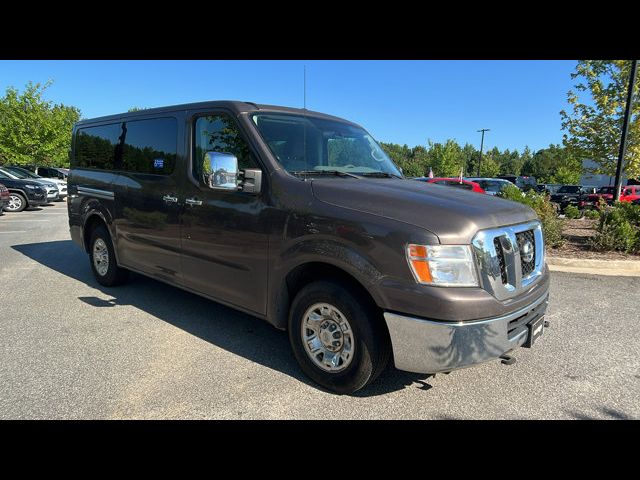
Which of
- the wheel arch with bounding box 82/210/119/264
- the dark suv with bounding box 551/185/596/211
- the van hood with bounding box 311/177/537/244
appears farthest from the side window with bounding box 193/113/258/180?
the dark suv with bounding box 551/185/596/211

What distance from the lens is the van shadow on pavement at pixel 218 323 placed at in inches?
136

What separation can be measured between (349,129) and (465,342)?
8.69 feet

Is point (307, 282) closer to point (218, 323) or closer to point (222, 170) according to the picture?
point (222, 170)

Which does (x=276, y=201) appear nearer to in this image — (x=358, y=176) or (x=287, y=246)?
(x=287, y=246)

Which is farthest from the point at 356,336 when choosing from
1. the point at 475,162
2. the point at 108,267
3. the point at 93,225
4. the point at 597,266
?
the point at 475,162

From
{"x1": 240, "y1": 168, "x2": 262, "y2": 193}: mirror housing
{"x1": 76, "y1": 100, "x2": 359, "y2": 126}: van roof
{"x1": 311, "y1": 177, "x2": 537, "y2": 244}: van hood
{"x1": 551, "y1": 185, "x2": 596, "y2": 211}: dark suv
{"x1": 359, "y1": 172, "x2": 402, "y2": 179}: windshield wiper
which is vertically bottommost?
{"x1": 551, "y1": 185, "x2": 596, "y2": 211}: dark suv

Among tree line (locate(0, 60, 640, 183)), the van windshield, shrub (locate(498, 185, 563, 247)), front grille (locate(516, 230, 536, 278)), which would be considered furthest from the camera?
tree line (locate(0, 60, 640, 183))

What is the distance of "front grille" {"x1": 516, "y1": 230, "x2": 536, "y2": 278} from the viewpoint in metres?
3.09

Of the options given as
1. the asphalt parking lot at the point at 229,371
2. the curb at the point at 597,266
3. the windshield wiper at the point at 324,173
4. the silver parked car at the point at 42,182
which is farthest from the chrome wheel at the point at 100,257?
the silver parked car at the point at 42,182

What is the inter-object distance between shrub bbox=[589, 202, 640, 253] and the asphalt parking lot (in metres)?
3.01

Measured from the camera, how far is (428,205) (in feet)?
9.34

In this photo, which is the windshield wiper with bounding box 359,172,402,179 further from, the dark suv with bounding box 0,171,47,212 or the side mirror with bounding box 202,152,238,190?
the dark suv with bounding box 0,171,47,212

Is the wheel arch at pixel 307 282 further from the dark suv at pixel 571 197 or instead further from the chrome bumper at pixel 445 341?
the dark suv at pixel 571 197

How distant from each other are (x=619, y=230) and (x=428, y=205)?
7019mm
